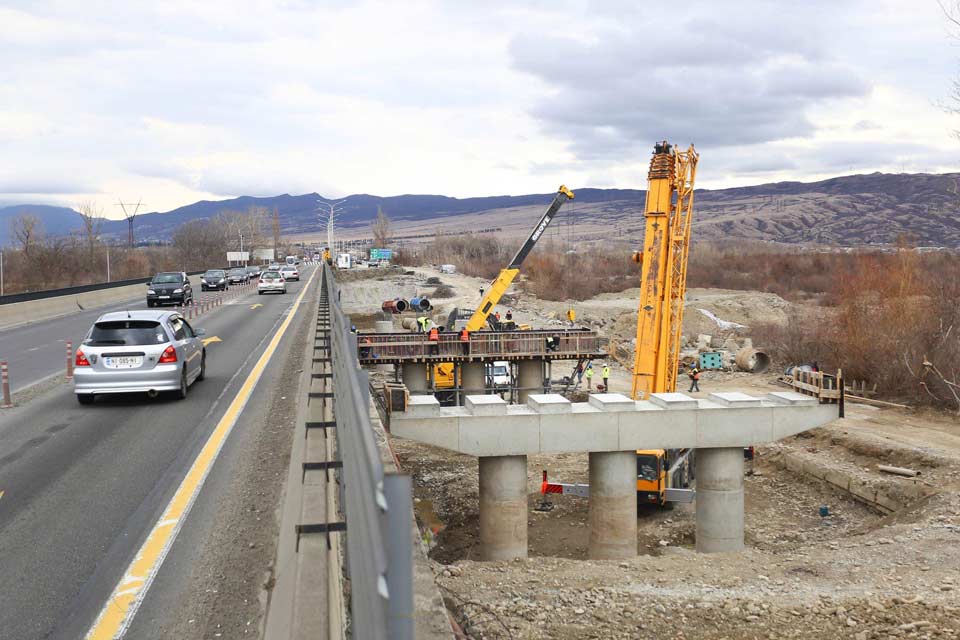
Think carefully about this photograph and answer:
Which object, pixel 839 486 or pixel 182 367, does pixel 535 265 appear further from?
pixel 182 367

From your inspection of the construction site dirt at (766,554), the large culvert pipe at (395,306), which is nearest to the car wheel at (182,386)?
the construction site dirt at (766,554)

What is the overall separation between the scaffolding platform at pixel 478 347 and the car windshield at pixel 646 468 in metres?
10.4

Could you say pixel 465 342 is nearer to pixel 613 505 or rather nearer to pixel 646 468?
pixel 646 468

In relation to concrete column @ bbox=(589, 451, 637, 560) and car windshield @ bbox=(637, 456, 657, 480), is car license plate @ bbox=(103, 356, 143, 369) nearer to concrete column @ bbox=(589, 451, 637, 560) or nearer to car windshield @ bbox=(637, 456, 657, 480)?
concrete column @ bbox=(589, 451, 637, 560)

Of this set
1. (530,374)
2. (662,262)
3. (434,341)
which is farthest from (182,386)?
(530,374)

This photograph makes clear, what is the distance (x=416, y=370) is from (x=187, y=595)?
25740 mm

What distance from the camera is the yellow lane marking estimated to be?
5.70 meters

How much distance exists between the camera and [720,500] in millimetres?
19562

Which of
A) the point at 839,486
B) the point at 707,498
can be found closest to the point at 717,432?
the point at 707,498

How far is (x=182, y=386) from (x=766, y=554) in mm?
11662

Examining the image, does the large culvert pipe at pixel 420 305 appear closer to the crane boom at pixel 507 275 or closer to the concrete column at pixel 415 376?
the crane boom at pixel 507 275

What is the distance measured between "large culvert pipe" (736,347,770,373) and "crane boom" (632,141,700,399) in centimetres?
1749

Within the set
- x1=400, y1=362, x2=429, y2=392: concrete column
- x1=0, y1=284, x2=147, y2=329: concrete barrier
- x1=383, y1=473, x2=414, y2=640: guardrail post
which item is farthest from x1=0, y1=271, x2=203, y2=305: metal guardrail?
x1=383, y1=473, x2=414, y2=640: guardrail post

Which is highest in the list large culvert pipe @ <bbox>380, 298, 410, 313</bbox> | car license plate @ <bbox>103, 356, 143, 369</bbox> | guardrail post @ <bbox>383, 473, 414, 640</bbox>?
guardrail post @ <bbox>383, 473, 414, 640</bbox>
